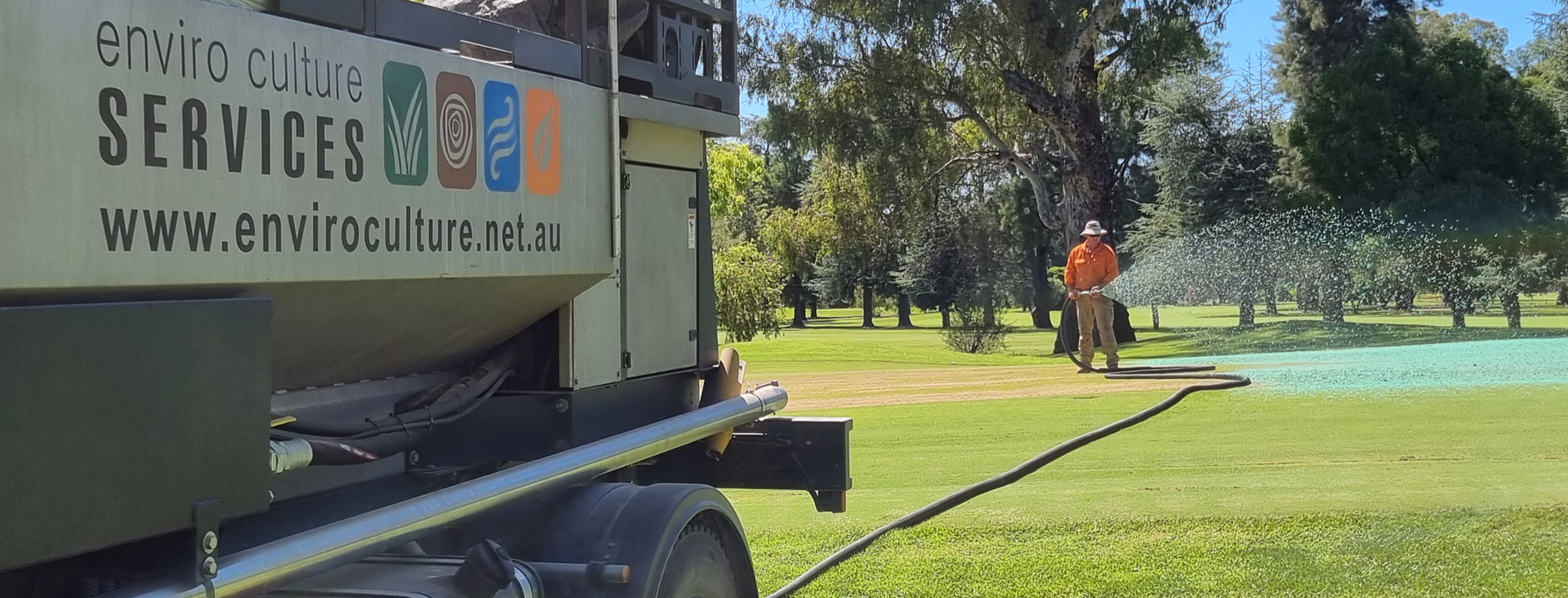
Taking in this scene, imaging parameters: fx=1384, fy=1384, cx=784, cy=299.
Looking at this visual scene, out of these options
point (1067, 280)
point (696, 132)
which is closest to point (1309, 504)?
point (696, 132)

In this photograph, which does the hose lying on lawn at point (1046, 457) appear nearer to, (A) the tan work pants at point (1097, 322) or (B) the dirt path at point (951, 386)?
(A) the tan work pants at point (1097, 322)

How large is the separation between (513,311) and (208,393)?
56.8 inches

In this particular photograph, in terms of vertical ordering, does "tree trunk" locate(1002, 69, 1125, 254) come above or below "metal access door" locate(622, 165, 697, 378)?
above

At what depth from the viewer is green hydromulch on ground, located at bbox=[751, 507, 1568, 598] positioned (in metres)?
7.27

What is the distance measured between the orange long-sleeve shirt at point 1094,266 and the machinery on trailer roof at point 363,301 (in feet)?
41.5

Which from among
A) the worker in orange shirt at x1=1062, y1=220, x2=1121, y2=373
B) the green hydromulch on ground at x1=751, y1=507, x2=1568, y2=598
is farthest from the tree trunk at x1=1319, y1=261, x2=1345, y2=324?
the green hydromulch on ground at x1=751, y1=507, x2=1568, y2=598

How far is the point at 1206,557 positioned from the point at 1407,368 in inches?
499

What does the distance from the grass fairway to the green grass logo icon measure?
185 inches

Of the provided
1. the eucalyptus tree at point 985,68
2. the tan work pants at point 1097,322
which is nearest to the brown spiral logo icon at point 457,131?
the tan work pants at point 1097,322

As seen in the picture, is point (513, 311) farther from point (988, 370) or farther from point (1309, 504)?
point (988, 370)

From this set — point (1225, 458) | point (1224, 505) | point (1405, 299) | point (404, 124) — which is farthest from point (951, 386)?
point (1405, 299)

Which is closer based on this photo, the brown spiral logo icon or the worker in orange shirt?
the brown spiral logo icon

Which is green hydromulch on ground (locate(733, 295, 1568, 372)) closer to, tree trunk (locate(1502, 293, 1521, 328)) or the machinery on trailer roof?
tree trunk (locate(1502, 293, 1521, 328))

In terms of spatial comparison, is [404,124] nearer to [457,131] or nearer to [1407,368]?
[457,131]
